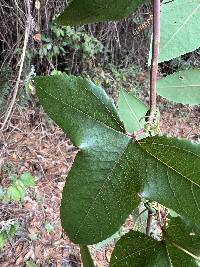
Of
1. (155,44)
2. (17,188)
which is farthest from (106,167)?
(17,188)

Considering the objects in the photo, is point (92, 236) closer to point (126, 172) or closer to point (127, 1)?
point (126, 172)

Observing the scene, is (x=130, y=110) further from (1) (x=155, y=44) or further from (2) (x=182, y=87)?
(1) (x=155, y=44)

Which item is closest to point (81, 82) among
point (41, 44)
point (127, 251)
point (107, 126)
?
point (107, 126)

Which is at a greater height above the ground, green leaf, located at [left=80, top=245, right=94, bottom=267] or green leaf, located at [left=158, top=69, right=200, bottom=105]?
green leaf, located at [left=158, top=69, right=200, bottom=105]

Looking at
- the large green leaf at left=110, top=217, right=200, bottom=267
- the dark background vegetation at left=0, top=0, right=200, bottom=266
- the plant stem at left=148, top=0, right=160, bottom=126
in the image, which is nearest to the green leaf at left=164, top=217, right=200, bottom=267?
the large green leaf at left=110, top=217, right=200, bottom=267

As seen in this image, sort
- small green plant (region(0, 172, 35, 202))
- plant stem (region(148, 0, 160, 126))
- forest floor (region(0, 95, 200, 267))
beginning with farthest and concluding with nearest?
forest floor (region(0, 95, 200, 267)) → small green plant (region(0, 172, 35, 202)) → plant stem (region(148, 0, 160, 126))

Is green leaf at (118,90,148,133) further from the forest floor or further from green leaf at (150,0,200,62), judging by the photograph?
the forest floor
